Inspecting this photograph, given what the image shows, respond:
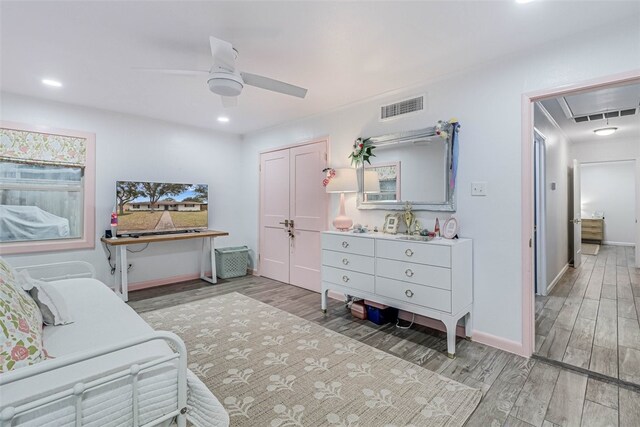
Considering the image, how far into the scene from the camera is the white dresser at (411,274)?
2.40m

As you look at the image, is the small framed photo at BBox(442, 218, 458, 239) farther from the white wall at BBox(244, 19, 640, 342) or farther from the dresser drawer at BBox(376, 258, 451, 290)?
the dresser drawer at BBox(376, 258, 451, 290)

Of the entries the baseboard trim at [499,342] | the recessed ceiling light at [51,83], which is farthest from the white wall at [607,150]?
the recessed ceiling light at [51,83]

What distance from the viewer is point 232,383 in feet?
6.66

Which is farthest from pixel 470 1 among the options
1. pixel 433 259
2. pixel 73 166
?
pixel 73 166

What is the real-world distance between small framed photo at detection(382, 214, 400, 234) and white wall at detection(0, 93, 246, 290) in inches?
117

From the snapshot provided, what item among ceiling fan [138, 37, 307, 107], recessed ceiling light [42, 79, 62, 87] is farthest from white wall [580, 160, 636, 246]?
recessed ceiling light [42, 79, 62, 87]

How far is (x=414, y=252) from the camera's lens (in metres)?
2.58

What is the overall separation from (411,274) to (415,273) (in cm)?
4

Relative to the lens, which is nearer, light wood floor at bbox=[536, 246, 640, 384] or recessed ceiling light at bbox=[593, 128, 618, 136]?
light wood floor at bbox=[536, 246, 640, 384]

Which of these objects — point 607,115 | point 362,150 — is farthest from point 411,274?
point 607,115

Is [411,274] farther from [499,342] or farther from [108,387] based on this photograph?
[108,387]

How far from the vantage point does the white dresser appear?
7.89ft

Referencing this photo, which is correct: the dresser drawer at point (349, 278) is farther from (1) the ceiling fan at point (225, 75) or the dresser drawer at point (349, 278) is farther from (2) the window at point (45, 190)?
(2) the window at point (45, 190)

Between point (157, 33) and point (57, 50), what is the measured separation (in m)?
0.94
